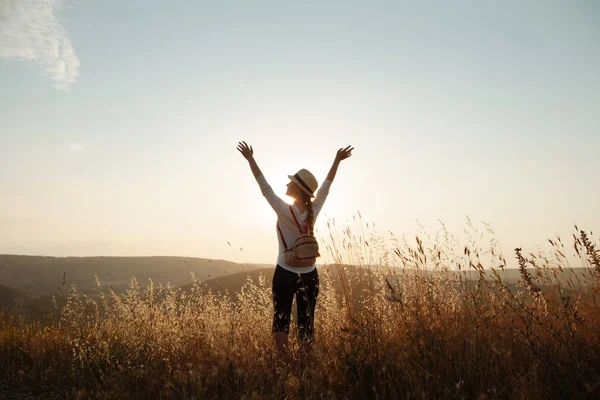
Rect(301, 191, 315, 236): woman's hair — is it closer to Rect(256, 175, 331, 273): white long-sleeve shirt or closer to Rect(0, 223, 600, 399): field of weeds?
Rect(256, 175, 331, 273): white long-sleeve shirt

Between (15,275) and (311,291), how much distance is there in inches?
3326

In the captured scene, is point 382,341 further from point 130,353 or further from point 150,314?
point 150,314

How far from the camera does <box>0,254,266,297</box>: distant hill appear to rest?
66.8 metres

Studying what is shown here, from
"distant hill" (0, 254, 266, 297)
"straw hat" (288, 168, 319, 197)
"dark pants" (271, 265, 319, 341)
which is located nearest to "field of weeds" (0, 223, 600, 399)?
"dark pants" (271, 265, 319, 341)

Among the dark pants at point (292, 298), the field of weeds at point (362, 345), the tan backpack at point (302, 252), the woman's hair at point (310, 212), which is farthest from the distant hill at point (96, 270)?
the tan backpack at point (302, 252)

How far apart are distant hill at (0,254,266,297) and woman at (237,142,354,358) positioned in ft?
196

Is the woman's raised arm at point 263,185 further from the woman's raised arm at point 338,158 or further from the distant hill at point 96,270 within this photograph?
the distant hill at point 96,270

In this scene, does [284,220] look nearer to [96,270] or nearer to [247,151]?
[247,151]

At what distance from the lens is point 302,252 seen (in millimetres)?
3613

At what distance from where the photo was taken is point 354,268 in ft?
16.8

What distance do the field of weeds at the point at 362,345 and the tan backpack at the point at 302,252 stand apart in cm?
72

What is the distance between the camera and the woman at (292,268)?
369 cm

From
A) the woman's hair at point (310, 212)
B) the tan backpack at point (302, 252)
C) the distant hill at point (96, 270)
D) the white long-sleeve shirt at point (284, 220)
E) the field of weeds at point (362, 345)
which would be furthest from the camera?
the distant hill at point (96, 270)

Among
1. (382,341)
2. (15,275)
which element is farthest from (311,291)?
(15,275)
